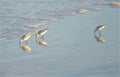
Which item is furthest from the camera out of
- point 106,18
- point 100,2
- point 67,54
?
point 100,2

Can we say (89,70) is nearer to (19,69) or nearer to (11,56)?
(19,69)

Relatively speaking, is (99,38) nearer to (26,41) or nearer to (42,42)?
(42,42)

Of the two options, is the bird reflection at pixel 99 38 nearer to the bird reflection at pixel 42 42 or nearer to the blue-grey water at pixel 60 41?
the blue-grey water at pixel 60 41

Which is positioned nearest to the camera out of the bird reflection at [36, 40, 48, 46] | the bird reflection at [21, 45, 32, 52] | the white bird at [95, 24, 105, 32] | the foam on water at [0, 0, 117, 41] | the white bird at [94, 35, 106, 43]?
the bird reflection at [21, 45, 32, 52]

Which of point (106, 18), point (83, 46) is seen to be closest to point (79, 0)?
point (106, 18)

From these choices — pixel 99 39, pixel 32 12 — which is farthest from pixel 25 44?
pixel 32 12

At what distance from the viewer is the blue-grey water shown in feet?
23.8

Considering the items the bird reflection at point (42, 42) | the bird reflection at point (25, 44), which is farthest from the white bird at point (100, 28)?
the bird reflection at point (25, 44)

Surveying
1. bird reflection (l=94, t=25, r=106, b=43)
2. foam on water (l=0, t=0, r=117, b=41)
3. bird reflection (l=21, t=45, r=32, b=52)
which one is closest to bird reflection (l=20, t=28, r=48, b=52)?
bird reflection (l=21, t=45, r=32, b=52)

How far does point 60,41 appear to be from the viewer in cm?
894

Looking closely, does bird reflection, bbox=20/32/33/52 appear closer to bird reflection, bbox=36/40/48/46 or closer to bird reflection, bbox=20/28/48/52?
bird reflection, bbox=20/28/48/52

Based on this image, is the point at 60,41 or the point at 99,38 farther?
the point at 99,38

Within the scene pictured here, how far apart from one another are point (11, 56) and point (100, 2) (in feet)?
20.9

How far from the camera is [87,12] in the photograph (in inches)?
468
